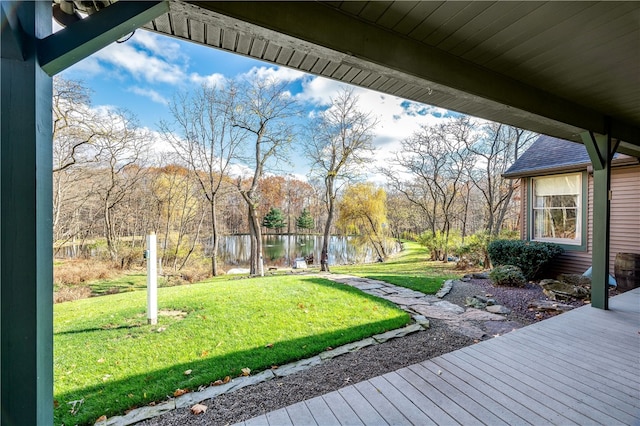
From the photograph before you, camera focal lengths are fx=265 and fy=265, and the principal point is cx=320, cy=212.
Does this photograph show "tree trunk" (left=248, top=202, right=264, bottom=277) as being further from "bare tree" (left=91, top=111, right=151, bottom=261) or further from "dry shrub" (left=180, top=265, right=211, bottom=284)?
"bare tree" (left=91, top=111, right=151, bottom=261)

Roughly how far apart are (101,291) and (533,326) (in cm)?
989

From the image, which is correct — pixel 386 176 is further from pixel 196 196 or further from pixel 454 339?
pixel 454 339

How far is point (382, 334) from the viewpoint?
127 inches

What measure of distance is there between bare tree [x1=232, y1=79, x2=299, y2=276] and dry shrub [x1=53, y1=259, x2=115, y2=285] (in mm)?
5047

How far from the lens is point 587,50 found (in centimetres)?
203

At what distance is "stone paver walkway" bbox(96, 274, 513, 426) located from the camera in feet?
6.51

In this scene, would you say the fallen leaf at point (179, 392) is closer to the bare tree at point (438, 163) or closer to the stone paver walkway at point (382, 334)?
the stone paver walkway at point (382, 334)

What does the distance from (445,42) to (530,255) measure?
620 centimetres

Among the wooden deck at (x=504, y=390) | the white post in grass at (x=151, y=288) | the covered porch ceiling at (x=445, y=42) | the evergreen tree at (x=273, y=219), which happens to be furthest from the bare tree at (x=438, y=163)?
the evergreen tree at (x=273, y=219)

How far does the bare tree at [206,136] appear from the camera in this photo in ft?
36.6

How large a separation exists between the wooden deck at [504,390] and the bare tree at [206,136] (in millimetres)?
10212

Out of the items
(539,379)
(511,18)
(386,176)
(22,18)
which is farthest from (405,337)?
(386,176)

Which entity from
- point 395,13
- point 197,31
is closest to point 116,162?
point 197,31

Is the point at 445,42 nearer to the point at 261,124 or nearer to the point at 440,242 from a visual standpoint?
the point at 261,124
